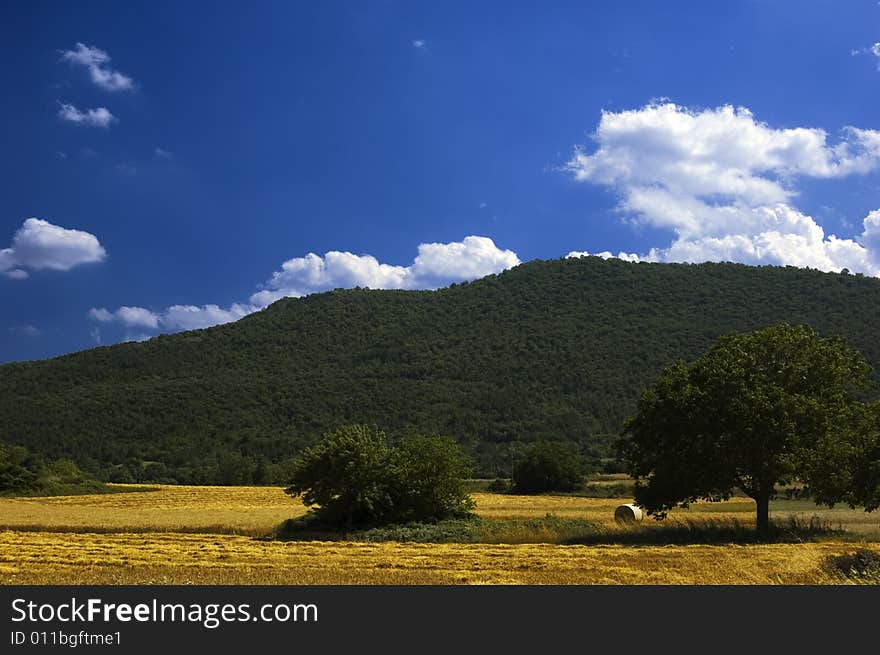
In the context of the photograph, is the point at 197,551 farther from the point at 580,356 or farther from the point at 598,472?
the point at 580,356

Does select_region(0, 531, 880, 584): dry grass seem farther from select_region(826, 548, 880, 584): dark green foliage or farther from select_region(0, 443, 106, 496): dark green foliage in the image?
select_region(0, 443, 106, 496): dark green foliage

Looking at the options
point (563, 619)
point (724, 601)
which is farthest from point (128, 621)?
point (724, 601)

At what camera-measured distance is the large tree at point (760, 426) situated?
30266 millimetres

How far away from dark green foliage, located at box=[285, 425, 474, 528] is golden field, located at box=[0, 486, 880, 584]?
3.45 metres

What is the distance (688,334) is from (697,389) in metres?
151

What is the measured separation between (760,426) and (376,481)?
57.1 feet

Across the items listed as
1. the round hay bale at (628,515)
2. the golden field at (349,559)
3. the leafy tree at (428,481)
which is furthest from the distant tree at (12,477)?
the round hay bale at (628,515)

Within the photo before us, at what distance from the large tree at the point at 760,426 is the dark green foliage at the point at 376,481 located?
→ 9.26 metres

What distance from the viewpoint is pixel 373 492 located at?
3644cm

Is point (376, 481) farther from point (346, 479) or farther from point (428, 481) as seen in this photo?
point (428, 481)

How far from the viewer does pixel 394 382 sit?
17388 cm

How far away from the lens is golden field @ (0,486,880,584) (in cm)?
1997

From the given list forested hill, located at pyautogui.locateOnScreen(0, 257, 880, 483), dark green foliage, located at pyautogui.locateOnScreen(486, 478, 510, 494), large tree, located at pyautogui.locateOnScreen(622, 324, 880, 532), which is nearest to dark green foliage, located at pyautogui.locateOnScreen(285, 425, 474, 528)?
large tree, located at pyautogui.locateOnScreen(622, 324, 880, 532)

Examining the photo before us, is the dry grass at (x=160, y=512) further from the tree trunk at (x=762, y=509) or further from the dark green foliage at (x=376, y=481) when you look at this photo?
the tree trunk at (x=762, y=509)
